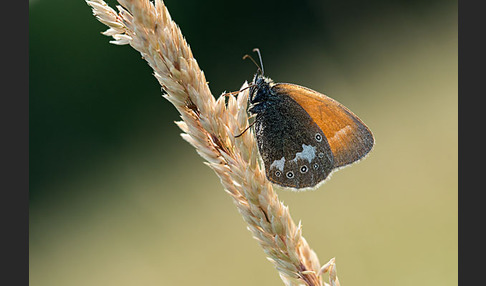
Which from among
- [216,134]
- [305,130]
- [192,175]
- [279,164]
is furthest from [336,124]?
[192,175]

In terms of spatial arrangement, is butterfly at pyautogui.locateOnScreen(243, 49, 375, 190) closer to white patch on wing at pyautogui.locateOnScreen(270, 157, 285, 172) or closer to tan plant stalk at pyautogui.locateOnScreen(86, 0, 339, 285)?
white patch on wing at pyautogui.locateOnScreen(270, 157, 285, 172)

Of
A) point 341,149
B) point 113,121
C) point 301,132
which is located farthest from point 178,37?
point 113,121

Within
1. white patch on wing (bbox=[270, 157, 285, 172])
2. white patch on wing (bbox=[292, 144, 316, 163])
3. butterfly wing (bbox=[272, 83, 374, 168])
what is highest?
butterfly wing (bbox=[272, 83, 374, 168])

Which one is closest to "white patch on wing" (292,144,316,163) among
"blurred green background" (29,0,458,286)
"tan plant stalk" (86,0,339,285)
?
"tan plant stalk" (86,0,339,285)

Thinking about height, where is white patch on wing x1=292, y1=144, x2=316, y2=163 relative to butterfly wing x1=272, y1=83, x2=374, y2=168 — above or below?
below

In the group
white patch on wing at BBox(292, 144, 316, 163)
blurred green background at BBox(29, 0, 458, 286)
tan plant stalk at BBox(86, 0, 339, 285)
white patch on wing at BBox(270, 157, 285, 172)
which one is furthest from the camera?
blurred green background at BBox(29, 0, 458, 286)

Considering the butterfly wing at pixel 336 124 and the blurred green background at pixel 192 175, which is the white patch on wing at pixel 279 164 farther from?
the blurred green background at pixel 192 175

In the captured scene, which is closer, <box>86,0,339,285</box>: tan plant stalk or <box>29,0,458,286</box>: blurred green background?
<box>86,0,339,285</box>: tan plant stalk

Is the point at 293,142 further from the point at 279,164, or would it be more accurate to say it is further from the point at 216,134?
the point at 216,134
